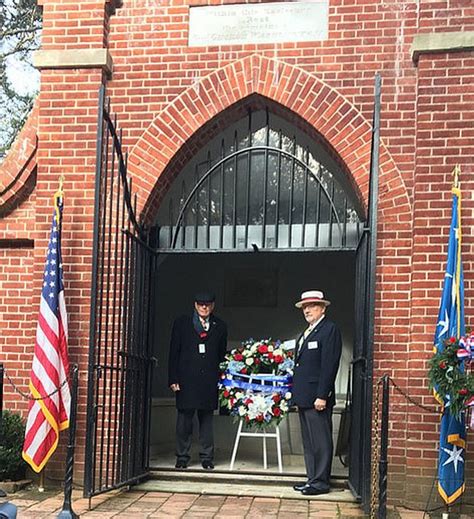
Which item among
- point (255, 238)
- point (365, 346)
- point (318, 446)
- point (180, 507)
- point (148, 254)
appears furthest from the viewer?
point (255, 238)

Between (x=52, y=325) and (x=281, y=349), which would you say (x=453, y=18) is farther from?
(x=52, y=325)

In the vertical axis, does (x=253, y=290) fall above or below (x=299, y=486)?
above

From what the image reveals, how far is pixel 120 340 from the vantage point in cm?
673

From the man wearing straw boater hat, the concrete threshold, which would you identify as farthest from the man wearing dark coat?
the man wearing straw boater hat

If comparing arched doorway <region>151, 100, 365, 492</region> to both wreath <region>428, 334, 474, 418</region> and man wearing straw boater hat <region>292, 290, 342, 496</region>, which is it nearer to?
man wearing straw boater hat <region>292, 290, 342, 496</region>

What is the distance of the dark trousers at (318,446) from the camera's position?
6.67m

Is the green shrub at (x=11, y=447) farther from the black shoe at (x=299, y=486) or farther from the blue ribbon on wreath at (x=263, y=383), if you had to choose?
the black shoe at (x=299, y=486)

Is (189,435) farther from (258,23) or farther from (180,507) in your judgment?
(258,23)

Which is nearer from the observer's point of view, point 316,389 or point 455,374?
point 455,374

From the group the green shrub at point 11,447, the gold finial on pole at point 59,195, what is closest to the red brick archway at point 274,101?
the gold finial on pole at point 59,195

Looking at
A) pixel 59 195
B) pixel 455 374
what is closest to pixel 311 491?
pixel 455 374

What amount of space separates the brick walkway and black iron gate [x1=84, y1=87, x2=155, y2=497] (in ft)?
0.55

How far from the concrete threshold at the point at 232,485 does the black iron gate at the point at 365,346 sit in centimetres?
31

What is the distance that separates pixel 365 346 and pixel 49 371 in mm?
Answer: 2667
